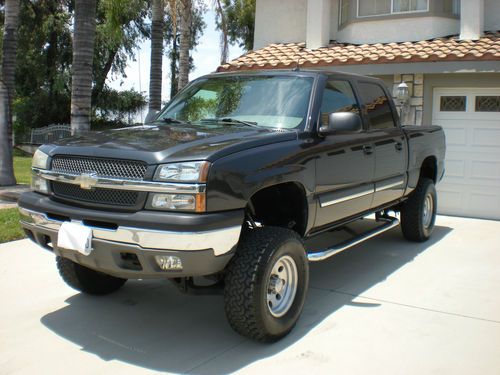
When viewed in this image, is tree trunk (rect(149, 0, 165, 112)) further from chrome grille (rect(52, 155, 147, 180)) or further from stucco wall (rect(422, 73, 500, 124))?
chrome grille (rect(52, 155, 147, 180))

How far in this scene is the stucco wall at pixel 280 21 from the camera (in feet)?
43.0

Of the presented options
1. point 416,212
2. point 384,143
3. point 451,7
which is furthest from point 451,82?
point 384,143

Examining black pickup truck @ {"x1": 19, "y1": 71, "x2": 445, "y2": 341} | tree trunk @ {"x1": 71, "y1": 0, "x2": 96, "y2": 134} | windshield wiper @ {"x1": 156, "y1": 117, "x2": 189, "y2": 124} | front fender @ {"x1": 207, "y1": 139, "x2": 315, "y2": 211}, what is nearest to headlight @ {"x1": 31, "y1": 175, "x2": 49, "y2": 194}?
black pickup truck @ {"x1": 19, "y1": 71, "x2": 445, "y2": 341}

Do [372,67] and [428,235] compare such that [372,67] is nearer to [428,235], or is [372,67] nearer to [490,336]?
[428,235]

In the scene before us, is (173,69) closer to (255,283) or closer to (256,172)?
(256,172)

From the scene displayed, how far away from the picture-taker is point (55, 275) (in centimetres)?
577

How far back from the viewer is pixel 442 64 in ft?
31.1

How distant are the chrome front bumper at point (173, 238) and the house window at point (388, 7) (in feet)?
31.2

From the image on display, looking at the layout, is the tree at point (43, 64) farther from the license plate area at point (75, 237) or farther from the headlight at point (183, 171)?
the headlight at point (183, 171)

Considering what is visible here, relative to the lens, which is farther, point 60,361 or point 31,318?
point 31,318

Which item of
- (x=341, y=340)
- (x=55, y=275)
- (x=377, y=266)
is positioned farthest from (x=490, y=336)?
(x=55, y=275)

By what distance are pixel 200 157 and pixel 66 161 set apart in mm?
1141

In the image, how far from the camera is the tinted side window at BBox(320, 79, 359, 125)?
500 centimetres

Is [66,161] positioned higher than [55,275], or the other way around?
[66,161]
